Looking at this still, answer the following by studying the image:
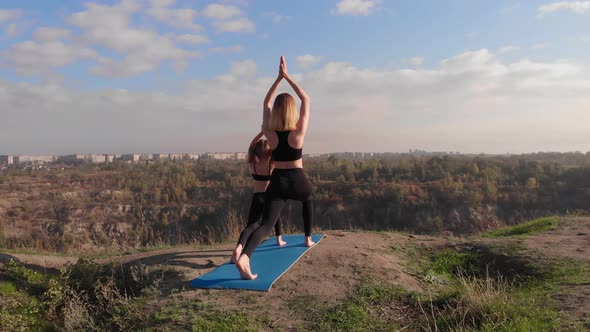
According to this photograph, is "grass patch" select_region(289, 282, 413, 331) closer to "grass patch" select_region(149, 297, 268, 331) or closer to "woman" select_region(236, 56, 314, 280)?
"grass patch" select_region(149, 297, 268, 331)

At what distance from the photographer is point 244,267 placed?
366 centimetres

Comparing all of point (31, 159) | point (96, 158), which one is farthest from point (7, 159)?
point (96, 158)

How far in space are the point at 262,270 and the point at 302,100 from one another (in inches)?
72.8

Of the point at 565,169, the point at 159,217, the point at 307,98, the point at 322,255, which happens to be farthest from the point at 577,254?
the point at 565,169

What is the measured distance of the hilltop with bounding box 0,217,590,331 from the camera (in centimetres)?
304

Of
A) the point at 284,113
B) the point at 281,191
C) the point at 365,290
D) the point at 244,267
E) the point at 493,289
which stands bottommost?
the point at 365,290

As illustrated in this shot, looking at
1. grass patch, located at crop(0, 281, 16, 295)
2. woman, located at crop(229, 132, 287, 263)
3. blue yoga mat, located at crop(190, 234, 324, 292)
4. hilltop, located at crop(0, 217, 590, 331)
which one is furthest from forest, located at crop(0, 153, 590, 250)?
woman, located at crop(229, 132, 287, 263)

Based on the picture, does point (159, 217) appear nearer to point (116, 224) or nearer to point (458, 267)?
point (116, 224)

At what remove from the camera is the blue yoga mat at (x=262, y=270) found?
3.72 metres

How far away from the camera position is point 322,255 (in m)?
4.59

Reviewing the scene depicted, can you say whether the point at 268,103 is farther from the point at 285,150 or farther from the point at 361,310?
the point at 361,310

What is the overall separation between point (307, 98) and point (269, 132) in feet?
1.78

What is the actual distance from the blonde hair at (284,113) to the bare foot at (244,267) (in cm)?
134

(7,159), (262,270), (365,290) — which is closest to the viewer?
(365,290)
